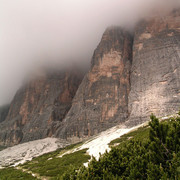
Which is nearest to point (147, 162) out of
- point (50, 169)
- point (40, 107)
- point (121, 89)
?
point (50, 169)

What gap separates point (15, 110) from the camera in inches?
4742

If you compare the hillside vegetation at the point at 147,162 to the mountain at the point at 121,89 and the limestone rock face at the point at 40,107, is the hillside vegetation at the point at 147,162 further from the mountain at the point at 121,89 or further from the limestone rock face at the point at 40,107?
the limestone rock face at the point at 40,107

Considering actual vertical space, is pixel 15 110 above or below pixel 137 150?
below

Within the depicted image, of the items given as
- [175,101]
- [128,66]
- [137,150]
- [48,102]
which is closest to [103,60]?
[128,66]

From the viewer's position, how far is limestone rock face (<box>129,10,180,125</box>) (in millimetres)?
47406

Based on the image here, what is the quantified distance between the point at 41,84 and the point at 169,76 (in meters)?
89.2

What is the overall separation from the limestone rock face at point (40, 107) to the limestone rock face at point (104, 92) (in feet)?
57.7

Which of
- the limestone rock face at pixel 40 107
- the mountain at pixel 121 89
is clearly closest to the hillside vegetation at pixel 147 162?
the mountain at pixel 121 89

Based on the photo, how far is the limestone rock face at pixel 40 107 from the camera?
90.6m

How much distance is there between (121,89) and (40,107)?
58056mm

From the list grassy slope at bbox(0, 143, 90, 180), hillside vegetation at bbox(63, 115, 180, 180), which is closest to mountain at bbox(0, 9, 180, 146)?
grassy slope at bbox(0, 143, 90, 180)

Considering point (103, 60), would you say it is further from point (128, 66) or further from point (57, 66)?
point (57, 66)

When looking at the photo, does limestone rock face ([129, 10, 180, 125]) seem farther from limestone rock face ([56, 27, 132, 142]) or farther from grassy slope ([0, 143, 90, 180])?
grassy slope ([0, 143, 90, 180])

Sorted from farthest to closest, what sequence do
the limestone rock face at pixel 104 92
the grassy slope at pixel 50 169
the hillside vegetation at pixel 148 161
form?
the limestone rock face at pixel 104 92
the grassy slope at pixel 50 169
the hillside vegetation at pixel 148 161
